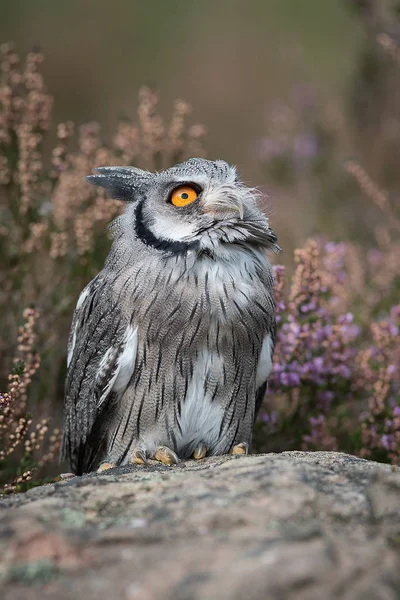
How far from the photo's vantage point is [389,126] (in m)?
6.73

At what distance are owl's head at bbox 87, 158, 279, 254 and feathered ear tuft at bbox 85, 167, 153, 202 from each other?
0.27 feet

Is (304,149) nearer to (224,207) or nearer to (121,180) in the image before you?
(121,180)

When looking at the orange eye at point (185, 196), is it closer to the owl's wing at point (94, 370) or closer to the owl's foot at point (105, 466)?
the owl's wing at point (94, 370)

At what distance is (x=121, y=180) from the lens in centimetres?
266

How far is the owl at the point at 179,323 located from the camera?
239 centimetres

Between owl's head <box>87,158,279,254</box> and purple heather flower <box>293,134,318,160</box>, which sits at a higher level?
purple heather flower <box>293,134,318,160</box>

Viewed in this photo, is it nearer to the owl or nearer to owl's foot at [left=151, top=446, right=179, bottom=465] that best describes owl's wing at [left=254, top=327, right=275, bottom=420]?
the owl

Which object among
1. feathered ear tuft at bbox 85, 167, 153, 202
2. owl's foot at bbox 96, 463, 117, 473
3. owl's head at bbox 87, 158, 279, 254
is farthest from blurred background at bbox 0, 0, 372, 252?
owl's foot at bbox 96, 463, 117, 473

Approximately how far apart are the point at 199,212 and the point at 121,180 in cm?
41

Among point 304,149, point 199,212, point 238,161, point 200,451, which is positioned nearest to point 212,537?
point 200,451

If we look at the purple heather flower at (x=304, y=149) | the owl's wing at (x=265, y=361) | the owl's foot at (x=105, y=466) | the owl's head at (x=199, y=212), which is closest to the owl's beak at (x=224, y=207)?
the owl's head at (x=199, y=212)

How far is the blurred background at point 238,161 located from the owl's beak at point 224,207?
0.40m

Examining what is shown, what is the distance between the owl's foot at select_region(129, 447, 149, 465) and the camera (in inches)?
94.0

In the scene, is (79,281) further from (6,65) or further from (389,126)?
(389,126)
